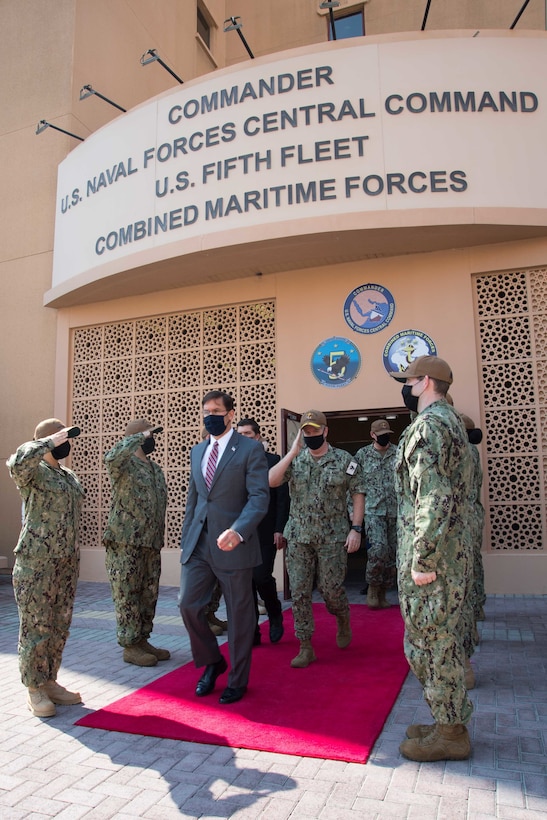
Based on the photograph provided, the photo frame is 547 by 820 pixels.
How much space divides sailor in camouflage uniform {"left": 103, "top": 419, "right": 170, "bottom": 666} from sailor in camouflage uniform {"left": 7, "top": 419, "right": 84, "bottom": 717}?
2.33 feet

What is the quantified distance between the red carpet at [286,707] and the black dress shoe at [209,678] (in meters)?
0.05

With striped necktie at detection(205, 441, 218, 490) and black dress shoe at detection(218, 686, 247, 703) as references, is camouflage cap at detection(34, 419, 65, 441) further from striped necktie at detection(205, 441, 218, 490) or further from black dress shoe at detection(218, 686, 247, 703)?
black dress shoe at detection(218, 686, 247, 703)

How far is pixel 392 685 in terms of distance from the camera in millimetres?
3828

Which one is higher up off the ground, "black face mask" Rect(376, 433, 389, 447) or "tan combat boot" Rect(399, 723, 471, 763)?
"black face mask" Rect(376, 433, 389, 447)

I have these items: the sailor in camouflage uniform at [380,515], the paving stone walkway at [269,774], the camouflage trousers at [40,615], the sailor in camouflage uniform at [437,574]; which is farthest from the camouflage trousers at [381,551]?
the camouflage trousers at [40,615]

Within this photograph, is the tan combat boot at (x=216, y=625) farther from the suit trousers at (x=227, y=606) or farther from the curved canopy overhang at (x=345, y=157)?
the curved canopy overhang at (x=345, y=157)

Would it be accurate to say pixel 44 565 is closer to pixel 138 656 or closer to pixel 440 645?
pixel 138 656

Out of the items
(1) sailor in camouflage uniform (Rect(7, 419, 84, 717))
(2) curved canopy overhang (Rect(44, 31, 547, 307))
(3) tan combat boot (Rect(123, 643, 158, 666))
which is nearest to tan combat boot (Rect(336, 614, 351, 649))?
(3) tan combat boot (Rect(123, 643, 158, 666))

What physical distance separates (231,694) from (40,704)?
1090 millimetres

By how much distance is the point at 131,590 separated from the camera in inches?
178

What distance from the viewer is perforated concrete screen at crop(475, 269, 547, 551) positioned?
6988mm

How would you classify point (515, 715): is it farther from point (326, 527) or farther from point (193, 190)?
point (193, 190)

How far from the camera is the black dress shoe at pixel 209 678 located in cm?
375

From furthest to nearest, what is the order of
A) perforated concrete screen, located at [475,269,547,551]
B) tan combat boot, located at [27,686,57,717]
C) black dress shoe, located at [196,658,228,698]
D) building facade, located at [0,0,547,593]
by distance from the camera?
perforated concrete screen, located at [475,269,547,551], building facade, located at [0,0,547,593], black dress shoe, located at [196,658,228,698], tan combat boot, located at [27,686,57,717]
